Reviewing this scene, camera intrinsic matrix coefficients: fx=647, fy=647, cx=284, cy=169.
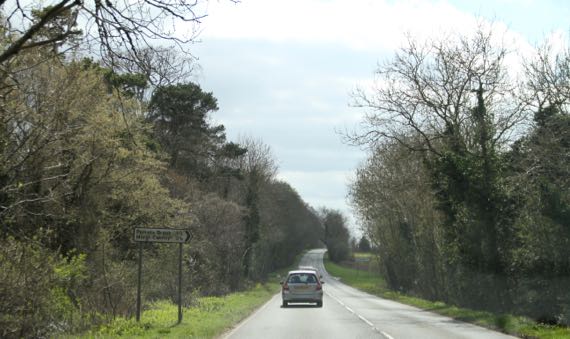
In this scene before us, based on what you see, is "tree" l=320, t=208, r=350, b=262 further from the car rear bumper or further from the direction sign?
the direction sign

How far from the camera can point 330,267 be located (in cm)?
12381

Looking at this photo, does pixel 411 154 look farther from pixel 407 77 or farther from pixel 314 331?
pixel 314 331

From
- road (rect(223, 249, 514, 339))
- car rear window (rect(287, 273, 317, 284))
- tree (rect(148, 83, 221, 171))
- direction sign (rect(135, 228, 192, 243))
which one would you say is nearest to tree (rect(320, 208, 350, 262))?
tree (rect(148, 83, 221, 171))

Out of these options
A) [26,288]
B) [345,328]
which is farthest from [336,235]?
[26,288]

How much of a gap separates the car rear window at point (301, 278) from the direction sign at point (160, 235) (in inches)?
572

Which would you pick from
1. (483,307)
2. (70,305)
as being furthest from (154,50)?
(483,307)

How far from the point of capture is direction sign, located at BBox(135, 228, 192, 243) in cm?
1670

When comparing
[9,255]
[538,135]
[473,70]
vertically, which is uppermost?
[473,70]

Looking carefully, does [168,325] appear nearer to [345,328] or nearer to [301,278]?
[345,328]

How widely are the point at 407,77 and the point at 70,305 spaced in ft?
72.7

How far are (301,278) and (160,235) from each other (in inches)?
602

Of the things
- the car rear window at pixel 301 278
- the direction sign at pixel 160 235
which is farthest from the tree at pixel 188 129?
the direction sign at pixel 160 235

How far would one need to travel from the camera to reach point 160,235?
56.1 ft

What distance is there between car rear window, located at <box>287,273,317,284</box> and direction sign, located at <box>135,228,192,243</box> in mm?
14526
